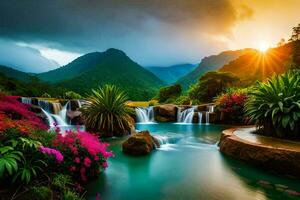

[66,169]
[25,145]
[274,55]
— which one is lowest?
[66,169]

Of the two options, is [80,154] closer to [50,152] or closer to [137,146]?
[50,152]

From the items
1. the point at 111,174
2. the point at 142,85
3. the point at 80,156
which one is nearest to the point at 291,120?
the point at 111,174

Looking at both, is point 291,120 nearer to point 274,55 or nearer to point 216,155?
point 216,155

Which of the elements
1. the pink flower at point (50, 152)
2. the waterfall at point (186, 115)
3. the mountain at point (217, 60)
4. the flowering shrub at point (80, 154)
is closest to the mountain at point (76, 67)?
the mountain at point (217, 60)

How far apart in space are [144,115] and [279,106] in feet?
55.5

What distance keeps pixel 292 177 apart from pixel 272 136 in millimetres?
2928

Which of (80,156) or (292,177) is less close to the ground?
(80,156)

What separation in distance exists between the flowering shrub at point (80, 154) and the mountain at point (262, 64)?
55.9m

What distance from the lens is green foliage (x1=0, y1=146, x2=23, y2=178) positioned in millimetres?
3805

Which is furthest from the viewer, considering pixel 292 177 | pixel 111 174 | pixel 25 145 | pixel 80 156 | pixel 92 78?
pixel 92 78

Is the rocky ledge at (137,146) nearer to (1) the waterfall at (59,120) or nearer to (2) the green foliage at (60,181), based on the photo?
(2) the green foliage at (60,181)

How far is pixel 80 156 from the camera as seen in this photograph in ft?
19.0

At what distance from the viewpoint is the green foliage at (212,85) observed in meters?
34.1

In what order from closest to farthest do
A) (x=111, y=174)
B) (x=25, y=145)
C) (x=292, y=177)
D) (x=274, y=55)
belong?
(x=25, y=145) < (x=292, y=177) < (x=111, y=174) < (x=274, y=55)
